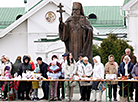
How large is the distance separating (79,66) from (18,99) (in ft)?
9.21

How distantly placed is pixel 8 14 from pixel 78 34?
31.2 meters

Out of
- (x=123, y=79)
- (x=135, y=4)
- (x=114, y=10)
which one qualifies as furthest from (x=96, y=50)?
(x=114, y=10)

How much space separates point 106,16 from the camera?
161ft

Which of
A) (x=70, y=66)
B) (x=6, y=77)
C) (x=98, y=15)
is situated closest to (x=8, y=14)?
(x=98, y=15)

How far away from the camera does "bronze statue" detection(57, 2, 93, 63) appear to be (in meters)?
19.9

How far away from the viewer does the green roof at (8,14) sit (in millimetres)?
49062

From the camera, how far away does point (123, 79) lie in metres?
17.9

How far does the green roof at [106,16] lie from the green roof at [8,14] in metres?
6.37

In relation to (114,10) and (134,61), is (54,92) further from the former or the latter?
(114,10)

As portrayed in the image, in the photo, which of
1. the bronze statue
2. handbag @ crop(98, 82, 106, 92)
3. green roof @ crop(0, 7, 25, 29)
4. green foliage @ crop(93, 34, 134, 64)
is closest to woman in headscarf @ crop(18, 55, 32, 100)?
the bronze statue

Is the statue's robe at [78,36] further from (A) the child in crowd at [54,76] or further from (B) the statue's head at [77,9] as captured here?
(A) the child in crowd at [54,76]

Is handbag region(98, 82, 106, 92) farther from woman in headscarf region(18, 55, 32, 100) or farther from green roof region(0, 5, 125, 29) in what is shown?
green roof region(0, 5, 125, 29)

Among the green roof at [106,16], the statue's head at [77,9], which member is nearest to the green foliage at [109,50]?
the statue's head at [77,9]

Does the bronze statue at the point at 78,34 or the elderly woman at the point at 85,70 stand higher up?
the bronze statue at the point at 78,34
